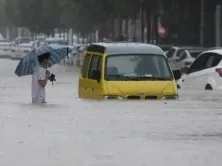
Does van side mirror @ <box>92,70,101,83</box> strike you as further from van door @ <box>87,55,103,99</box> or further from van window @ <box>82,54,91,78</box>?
van window @ <box>82,54,91,78</box>

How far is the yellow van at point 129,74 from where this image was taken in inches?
769

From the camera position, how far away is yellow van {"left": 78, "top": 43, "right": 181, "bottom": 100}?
19.5 m

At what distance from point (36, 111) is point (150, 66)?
395 cm

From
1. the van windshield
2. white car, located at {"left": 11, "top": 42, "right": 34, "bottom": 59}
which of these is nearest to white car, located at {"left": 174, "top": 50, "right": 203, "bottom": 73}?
the van windshield

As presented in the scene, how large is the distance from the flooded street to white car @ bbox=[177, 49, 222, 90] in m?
4.28

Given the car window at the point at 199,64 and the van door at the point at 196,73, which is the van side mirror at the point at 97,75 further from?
the car window at the point at 199,64

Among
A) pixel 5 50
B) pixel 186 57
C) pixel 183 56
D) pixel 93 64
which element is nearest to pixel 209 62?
pixel 93 64

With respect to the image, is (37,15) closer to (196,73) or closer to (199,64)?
(199,64)

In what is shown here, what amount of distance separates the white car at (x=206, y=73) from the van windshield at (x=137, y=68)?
3.30 metres

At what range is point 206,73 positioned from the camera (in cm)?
2394

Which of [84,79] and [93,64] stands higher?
[93,64]

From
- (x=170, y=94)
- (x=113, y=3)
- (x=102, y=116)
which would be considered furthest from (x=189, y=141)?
(x=113, y=3)

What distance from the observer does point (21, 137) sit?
508 inches

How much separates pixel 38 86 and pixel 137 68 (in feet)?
7.36
